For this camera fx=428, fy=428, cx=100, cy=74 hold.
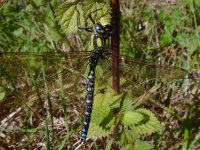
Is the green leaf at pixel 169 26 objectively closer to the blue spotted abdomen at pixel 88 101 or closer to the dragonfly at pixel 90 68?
the dragonfly at pixel 90 68

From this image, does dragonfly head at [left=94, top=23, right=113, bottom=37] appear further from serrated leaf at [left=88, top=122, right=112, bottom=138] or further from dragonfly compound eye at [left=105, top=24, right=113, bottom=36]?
serrated leaf at [left=88, top=122, right=112, bottom=138]

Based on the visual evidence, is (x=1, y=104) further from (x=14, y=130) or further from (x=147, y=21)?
(x=147, y=21)

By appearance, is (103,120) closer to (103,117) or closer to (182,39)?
(103,117)

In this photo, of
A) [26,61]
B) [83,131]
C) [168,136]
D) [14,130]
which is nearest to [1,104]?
[14,130]

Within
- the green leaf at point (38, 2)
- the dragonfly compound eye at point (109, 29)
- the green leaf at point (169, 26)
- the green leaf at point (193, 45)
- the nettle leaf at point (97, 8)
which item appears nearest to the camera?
the nettle leaf at point (97, 8)

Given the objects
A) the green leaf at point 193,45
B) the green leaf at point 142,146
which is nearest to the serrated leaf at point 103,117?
the green leaf at point 142,146
